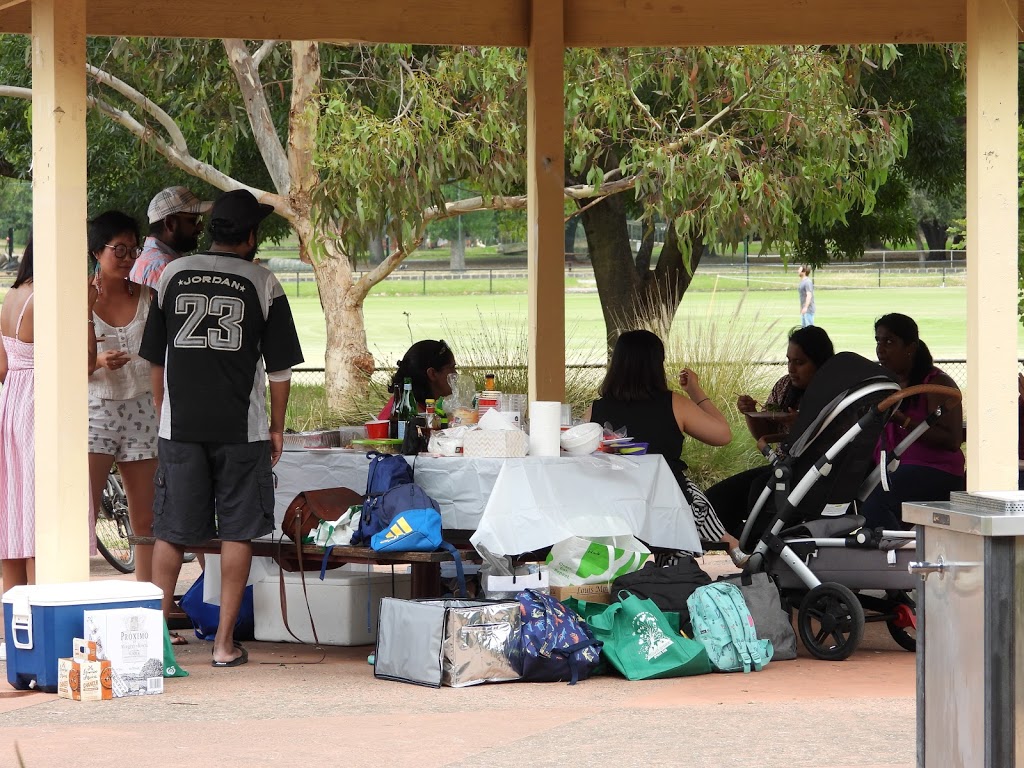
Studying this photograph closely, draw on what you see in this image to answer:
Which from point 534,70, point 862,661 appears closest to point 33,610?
point 862,661

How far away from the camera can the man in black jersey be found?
19.7 feet

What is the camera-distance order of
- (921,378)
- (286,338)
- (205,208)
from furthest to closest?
(921,378) → (205,208) → (286,338)

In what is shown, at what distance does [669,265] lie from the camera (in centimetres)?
1853

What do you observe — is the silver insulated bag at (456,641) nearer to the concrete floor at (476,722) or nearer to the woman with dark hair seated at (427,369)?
the concrete floor at (476,722)

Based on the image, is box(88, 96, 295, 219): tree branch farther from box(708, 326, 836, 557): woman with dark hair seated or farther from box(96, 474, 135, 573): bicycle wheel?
box(708, 326, 836, 557): woman with dark hair seated

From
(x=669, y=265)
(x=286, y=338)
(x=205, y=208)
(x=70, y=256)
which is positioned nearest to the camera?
(x=70, y=256)

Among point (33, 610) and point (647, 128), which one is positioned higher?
point (647, 128)

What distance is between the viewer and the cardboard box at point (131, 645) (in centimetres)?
559

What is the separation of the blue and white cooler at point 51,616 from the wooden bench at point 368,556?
56cm

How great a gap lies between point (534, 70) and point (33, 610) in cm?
404

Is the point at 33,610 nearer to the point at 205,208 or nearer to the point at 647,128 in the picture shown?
the point at 205,208

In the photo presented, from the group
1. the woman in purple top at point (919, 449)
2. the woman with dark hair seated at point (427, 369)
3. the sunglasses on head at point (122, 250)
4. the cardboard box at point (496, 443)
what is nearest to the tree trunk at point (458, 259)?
the woman with dark hair seated at point (427, 369)

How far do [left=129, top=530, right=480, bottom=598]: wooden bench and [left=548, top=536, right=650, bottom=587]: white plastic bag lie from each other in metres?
0.34

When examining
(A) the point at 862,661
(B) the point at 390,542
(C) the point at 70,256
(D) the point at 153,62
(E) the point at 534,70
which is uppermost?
(D) the point at 153,62
